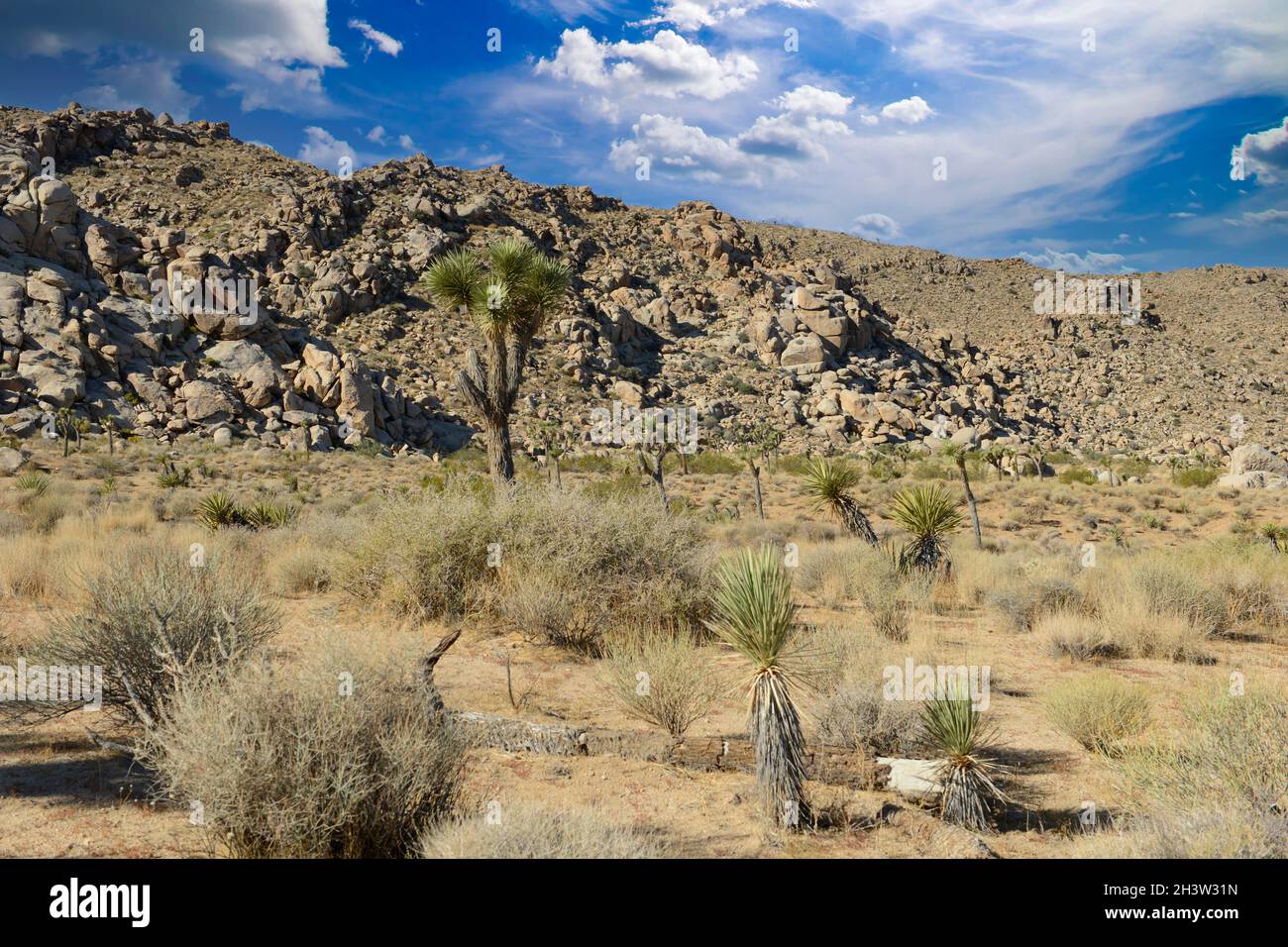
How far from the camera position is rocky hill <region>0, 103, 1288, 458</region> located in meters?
36.4

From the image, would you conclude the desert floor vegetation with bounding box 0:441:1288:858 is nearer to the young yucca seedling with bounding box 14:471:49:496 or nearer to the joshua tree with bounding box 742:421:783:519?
the young yucca seedling with bounding box 14:471:49:496

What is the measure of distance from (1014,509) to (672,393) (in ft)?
89.4

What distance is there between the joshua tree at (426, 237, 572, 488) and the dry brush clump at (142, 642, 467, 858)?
9.94 metres

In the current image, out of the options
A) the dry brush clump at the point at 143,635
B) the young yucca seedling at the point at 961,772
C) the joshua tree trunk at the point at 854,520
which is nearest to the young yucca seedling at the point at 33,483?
the dry brush clump at the point at 143,635

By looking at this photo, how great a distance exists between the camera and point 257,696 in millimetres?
4027

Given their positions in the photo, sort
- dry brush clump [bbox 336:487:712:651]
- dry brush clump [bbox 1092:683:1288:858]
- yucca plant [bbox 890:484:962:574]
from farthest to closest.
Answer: yucca plant [bbox 890:484:962:574], dry brush clump [bbox 336:487:712:651], dry brush clump [bbox 1092:683:1288:858]

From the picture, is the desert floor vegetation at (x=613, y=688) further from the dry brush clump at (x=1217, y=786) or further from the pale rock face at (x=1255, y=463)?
the pale rock face at (x=1255, y=463)

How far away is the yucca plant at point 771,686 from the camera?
5082mm

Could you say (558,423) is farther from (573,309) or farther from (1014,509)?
(1014,509)

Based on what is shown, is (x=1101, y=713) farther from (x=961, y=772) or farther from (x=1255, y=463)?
(x=1255, y=463)

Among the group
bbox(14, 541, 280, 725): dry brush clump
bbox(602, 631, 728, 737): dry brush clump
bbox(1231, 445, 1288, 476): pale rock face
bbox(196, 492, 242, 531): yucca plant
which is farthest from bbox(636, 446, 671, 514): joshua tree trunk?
bbox(1231, 445, 1288, 476): pale rock face

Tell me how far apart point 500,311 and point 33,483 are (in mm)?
14000
